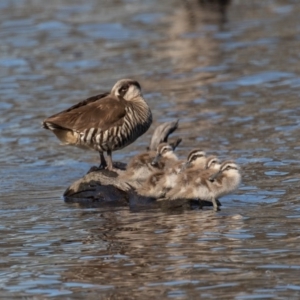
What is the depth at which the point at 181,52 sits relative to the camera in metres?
20.8

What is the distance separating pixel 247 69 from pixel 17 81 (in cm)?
411

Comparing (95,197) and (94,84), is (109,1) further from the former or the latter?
(95,197)

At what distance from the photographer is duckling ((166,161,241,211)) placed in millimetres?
9906

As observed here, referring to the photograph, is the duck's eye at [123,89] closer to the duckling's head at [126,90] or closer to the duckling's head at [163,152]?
the duckling's head at [126,90]

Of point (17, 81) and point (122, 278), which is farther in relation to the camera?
point (17, 81)

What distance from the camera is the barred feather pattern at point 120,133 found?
11.1 meters

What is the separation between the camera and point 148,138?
47.0 ft

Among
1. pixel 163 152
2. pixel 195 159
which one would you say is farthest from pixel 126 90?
pixel 195 159

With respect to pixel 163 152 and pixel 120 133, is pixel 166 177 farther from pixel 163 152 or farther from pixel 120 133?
pixel 120 133

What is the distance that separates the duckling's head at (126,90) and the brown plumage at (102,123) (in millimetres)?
169

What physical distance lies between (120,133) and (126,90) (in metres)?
0.78

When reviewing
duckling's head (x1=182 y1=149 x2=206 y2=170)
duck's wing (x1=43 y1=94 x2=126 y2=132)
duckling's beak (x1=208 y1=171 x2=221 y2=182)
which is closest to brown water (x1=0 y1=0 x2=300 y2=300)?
duckling's beak (x1=208 y1=171 x2=221 y2=182)

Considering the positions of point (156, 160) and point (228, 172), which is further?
point (156, 160)

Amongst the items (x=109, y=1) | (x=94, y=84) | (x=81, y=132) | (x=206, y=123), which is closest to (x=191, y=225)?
(x=81, y=132)
